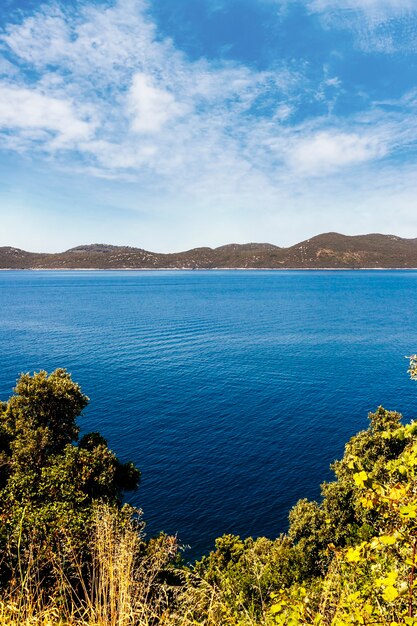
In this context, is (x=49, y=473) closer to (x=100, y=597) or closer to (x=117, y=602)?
(x=100, y=597)

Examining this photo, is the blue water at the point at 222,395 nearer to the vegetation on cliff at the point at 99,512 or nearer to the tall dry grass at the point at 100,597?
the vegetation on cliff at the point at 99,512

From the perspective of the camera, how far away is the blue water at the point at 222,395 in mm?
36062

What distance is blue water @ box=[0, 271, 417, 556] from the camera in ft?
118

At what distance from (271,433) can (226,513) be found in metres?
15.5

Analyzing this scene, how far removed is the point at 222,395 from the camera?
59812mm

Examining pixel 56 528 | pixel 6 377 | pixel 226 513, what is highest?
pixel 56 528

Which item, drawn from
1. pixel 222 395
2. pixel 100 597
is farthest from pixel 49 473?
pixel 222 395

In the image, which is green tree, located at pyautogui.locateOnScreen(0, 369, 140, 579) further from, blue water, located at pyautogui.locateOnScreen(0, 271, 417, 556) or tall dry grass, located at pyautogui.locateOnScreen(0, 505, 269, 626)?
blue water, located at pyautogui.locateOnScreen(0, 271, 417, 556)

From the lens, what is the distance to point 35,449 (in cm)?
2355

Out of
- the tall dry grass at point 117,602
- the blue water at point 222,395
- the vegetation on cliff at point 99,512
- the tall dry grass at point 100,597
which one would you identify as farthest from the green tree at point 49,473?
the blue water at point 222,395

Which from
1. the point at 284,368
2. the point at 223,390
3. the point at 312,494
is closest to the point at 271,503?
the point at 312,494

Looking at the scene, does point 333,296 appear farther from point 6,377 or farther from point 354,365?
point 6,377

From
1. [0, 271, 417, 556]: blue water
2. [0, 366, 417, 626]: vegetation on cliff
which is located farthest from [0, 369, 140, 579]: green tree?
[0, 271, 417, 556]: blue water

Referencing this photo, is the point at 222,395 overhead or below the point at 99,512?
below
